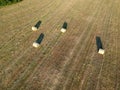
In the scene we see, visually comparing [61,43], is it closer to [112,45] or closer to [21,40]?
[21,40]

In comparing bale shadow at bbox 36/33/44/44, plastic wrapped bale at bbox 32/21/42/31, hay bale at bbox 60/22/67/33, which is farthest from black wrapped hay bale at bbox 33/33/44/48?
hay bale at bbox 60/22/67/33

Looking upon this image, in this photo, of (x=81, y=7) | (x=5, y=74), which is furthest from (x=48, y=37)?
(x=81, y=7)

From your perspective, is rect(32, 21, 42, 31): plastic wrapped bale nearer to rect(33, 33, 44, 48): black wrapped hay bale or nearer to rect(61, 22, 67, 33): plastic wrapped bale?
rect(33, 33, 44, 48): black wrapped hay bale

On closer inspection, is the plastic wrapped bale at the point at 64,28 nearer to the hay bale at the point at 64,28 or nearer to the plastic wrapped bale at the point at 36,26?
the hay bale at the point at 64,28

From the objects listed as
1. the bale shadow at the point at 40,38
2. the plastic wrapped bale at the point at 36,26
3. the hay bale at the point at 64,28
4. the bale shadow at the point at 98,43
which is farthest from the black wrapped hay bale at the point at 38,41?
the bale shadow at the point at 98,43

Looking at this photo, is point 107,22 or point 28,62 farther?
point 107,22

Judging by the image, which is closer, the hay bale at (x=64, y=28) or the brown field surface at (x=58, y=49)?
the brown field surface at (x=58, y=49)

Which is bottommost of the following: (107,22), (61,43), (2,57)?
(107,22)

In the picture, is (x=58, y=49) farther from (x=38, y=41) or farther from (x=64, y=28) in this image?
(x=64, y=28)
